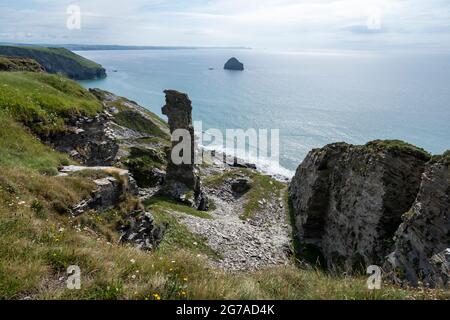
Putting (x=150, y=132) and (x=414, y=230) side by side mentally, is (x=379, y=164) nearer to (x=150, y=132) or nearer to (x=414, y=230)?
(x=414, y=230)

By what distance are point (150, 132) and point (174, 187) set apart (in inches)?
1934

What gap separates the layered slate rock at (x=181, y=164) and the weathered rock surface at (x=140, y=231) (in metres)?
19.6

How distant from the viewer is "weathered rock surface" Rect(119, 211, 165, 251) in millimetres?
23453

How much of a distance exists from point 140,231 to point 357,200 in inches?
887

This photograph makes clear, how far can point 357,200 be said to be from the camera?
3675 centimetres

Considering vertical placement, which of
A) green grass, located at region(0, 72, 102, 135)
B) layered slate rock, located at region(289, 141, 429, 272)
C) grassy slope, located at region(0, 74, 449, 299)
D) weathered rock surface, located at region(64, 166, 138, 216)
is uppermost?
green grass, located at region(0, 72, 102, 135)

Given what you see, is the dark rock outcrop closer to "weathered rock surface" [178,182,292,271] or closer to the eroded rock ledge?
"weathered rock surface" [178,182,292,271]

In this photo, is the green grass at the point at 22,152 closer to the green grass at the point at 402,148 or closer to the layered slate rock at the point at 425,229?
the layered slate rock at the point at 425,229

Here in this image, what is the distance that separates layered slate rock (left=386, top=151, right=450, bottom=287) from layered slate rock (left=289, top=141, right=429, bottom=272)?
12.7 ft

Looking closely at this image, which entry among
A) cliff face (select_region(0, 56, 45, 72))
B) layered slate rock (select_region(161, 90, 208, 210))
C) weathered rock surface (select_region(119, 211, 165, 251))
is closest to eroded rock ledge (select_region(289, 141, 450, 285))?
weathered rock surface (select_region(119, 211, 165, 251))

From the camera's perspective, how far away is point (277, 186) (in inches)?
2680

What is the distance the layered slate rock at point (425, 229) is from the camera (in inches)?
919

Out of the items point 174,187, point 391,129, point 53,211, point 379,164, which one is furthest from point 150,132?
point 391,129

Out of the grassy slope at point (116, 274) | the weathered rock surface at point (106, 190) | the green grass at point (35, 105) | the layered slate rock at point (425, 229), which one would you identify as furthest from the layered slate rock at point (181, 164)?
the grassy slope at point (116, 274)
